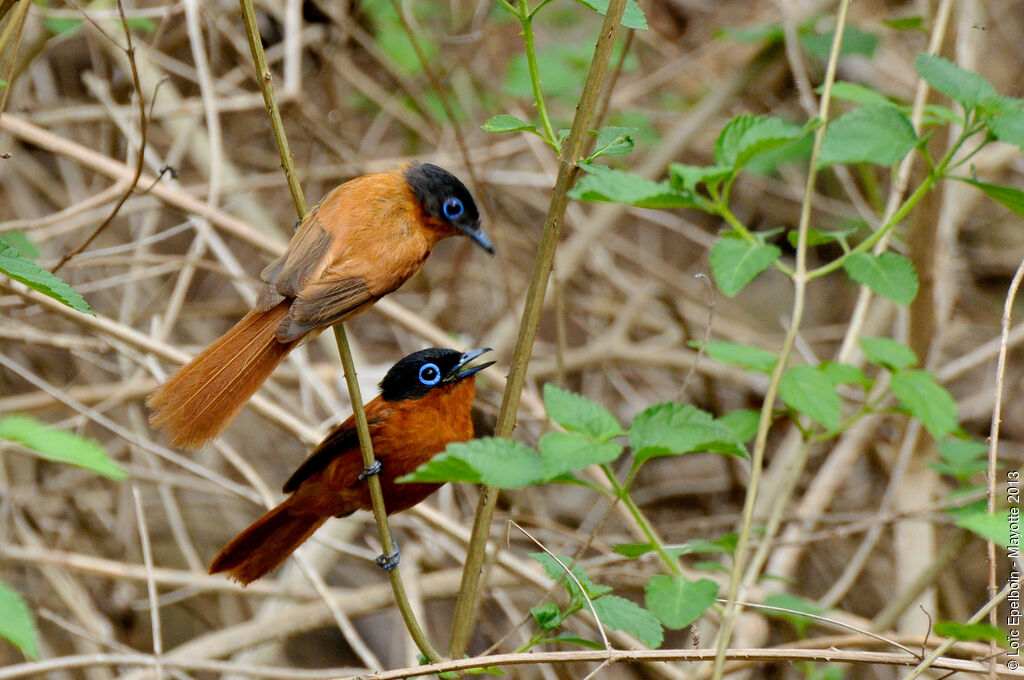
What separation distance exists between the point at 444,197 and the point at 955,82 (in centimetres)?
146

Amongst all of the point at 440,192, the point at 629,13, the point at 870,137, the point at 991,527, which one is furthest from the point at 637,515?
the point at 440,192

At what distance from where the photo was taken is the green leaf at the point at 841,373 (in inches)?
110

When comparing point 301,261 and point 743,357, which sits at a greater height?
point 301,261

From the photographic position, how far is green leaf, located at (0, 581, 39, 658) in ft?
4.66

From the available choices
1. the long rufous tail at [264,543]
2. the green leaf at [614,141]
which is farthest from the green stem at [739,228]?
the long rufous tail at [264,543]

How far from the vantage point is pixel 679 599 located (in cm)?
200

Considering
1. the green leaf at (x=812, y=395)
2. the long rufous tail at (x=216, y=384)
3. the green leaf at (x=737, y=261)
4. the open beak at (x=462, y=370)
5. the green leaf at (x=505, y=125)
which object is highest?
the green leaf at (x=505, y=125)

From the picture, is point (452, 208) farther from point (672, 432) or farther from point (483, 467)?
point (483, 467)

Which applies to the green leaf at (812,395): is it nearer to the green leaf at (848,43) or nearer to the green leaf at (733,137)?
the green leaf at (733,137)

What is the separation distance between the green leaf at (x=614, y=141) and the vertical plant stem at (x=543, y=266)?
6cm

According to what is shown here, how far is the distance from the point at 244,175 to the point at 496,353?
2.13 meters

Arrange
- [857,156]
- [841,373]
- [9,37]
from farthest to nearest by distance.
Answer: [841,373], [857,156], [9,37]

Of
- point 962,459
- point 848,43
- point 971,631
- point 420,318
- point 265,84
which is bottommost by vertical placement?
point 962,459

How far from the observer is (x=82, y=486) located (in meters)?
5.18
